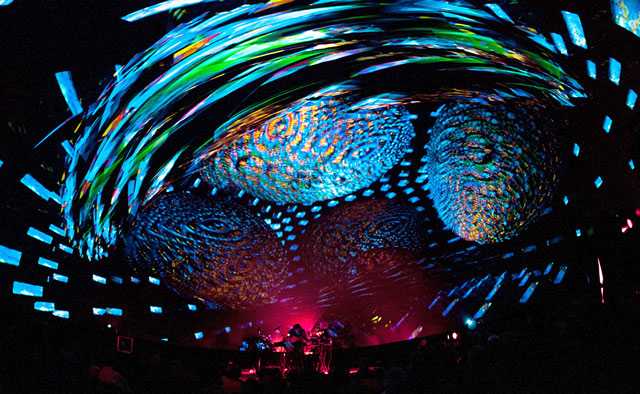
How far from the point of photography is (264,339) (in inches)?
567

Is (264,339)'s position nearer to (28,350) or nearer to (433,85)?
(433,85)

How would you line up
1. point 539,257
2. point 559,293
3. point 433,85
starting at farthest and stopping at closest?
point 539,257 < point 559,293 < point 433,85

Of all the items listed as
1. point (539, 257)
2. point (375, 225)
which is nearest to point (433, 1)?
point (375, 225)

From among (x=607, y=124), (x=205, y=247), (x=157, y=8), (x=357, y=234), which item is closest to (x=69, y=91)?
(x=157, y=8)

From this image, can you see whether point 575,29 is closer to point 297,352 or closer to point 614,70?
point 614,70

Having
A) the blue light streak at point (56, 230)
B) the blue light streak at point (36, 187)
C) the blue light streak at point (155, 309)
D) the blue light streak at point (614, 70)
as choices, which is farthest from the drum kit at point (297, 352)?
the blue light streak at point (614, 70)

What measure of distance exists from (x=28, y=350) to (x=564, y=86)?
654cm

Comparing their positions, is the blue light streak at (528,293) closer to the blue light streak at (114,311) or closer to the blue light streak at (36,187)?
the blue light streak at (114,311)

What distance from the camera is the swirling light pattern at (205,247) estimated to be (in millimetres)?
10523

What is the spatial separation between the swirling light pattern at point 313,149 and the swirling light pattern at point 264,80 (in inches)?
2.7

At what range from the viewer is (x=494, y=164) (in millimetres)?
9383

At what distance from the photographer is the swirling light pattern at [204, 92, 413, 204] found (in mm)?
8305

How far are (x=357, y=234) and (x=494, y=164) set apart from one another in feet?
14.6

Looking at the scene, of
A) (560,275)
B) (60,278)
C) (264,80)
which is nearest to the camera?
(264,80)
